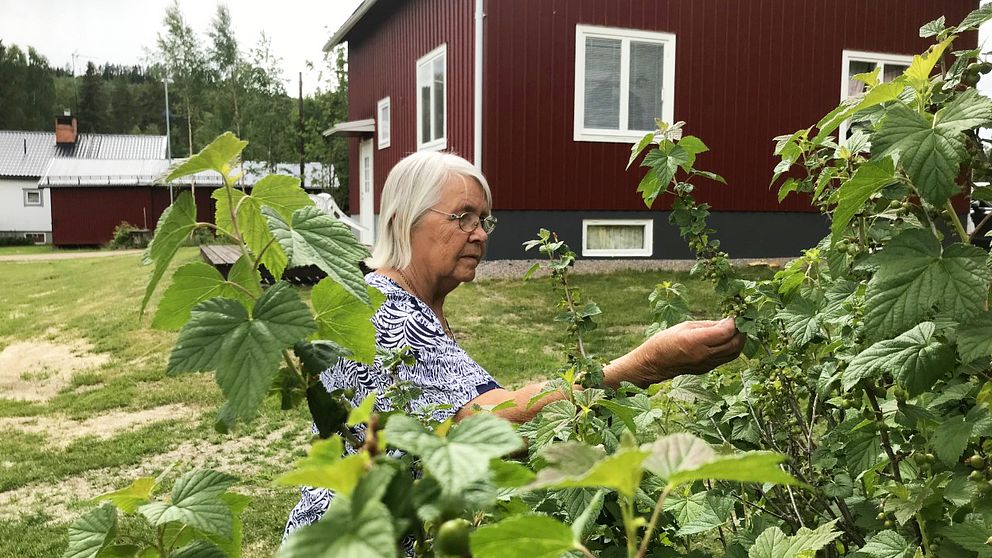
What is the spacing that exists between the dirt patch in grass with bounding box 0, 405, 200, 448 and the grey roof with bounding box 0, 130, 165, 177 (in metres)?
35.9

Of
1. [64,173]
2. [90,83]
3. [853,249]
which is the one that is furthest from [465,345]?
[90,83]

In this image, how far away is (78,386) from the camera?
7.12 meters

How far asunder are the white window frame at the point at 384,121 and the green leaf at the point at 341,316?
1459cm

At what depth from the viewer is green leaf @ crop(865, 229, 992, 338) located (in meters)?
0.97

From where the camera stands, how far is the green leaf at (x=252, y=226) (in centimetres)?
79

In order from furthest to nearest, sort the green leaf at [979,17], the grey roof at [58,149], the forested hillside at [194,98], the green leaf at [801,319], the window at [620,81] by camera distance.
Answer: the grey roof at [58,149] < the forested hillside at [194,98] < the window at [620,81] < the green leaf at [801,319] < the green leaf at [979,17]

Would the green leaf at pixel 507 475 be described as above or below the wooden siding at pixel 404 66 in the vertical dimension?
below

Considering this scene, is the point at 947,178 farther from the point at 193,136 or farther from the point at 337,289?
the point at 193,136

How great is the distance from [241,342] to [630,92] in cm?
1106

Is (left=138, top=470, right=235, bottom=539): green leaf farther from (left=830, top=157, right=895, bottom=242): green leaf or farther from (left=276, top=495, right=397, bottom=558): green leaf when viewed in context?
(left=830, top=157, right=895, bottom=242): green leaf

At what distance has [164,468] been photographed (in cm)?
469

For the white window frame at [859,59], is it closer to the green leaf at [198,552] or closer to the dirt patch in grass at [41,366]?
the dirt patch in grass at [41,366]

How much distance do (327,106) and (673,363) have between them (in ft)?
82.5

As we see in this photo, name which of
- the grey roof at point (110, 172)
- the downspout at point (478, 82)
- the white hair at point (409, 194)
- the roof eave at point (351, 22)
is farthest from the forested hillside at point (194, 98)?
the white hair at point (409, 194)
